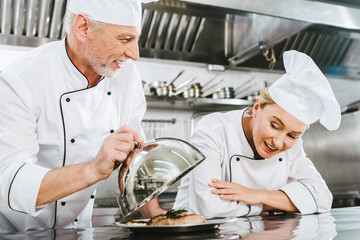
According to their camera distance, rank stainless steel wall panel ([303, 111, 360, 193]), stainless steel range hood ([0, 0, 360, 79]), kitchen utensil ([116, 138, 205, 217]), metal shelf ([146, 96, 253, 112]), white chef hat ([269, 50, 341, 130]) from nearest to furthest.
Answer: kitchen utensil ([116, 138, 205, 217])
white chef hat ([269, 50, 341, 130])
stainless steel range hood ([0, 0, 360, 79])
metal shelf ([146, 96, 253, 112])
stainless steel wall panel ([303, 111, 360, 193])

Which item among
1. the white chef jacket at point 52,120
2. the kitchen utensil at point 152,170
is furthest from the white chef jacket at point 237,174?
the kitchen utensil at point 152,170

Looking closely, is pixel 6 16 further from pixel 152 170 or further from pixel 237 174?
pixel 152 170

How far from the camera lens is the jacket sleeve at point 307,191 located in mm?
1702

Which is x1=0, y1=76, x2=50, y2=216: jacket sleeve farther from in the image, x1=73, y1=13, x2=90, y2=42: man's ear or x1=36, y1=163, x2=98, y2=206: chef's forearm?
x1=73, y1=13, x2=90, y2=42: man's ear

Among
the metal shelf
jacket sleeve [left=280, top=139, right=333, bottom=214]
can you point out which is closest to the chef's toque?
jacket sleeve [left=280, top=139, right=333, bottom=214]

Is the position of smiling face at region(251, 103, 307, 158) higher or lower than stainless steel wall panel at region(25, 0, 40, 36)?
lower

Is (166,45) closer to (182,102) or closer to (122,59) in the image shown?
(182,102)

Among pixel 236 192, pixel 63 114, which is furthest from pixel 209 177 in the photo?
pixel 63 114

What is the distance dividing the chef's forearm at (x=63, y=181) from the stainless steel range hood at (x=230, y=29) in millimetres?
1410

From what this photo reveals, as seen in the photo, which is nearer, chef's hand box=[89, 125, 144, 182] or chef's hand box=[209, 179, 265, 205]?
chef's hand box=[89, 125, 144, 182]

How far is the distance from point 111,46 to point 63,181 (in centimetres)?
53

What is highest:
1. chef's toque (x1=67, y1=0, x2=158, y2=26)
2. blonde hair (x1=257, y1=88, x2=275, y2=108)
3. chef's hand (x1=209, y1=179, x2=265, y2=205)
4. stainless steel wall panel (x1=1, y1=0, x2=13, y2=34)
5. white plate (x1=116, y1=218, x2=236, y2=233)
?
stainless steel wall panel (x1=1, y1=0, x2=13, y2=34)

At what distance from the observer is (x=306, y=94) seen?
1.65 metres

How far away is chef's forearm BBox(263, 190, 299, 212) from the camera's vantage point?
1697 mm
